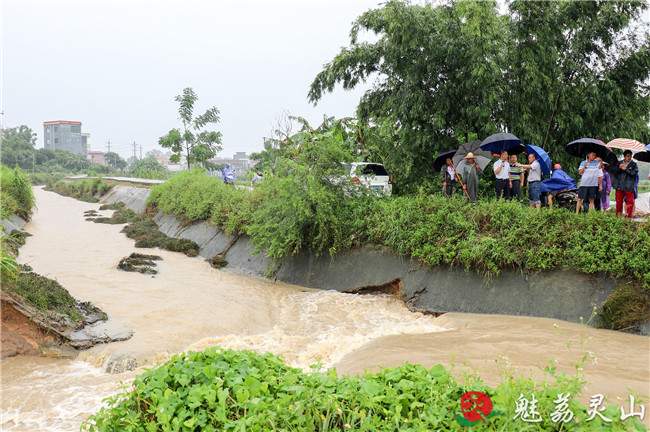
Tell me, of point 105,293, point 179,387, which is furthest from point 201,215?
point 179,387

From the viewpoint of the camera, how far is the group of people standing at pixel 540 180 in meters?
10.3

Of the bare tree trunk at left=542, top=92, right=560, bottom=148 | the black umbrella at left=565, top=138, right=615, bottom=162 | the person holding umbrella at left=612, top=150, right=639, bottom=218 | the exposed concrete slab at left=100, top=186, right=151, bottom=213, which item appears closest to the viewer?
the person holding umbrella at left=612, top=150, right=639, bottom=218

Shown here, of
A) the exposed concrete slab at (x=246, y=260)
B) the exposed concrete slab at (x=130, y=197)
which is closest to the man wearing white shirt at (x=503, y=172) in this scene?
the exposed concrete slab at (x=246, y=260)

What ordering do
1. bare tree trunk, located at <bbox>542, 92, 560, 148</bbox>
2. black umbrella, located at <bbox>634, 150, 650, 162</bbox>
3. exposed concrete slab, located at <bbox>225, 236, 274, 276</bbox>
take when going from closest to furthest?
black umbrella, located at <bbox>634, 150, 650, 162</bbox>, exposed concrete slab, located at <bbox>225, 236, 274, 276</bbox>, bare tree trunk, located at <bbox>542, 92, 560, 148</bbox>

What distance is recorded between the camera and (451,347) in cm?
715

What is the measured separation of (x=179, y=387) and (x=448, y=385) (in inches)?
76.3

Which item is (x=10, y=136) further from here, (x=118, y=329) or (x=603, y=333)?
(x=603, y=333)

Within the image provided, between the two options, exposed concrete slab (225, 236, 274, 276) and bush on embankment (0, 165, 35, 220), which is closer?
exposed concrete slab (225, 236, 274, 276)

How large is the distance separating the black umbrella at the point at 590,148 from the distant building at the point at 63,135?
9796 cm

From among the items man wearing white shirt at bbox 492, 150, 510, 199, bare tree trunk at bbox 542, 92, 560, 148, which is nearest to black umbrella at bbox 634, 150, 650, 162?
man wearing white shirt at bbox 492, 150, 510, 199

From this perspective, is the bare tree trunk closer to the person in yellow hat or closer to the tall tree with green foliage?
the tall tree with green foliage

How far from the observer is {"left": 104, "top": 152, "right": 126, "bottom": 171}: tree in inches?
3297

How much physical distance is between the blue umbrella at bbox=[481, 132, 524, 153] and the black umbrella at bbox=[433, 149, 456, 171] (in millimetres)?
1297

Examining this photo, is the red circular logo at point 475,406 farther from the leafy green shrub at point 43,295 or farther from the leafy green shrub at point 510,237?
the leafy green shrub at point 43,295
